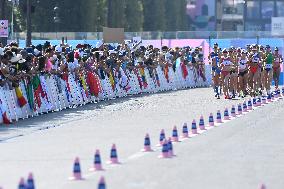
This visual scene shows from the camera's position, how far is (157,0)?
112 meters

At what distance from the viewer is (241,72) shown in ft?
129

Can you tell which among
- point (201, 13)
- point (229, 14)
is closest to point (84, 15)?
point (229, 14)

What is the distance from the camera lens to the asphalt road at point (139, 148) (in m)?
14.4

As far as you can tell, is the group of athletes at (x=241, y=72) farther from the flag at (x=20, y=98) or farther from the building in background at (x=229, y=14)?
the building in background at (x=229, y=14)

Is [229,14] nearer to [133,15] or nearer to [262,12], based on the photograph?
[262,12]

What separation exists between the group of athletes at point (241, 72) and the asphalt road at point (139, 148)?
672 cm

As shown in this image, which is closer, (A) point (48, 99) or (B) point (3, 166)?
(B) point (3, 166)

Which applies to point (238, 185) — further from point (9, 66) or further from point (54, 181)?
point (9, 66)

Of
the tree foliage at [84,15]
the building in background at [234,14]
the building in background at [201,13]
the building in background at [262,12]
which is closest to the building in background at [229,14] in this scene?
the building in background at [234,14]

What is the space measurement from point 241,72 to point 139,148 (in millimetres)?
20716

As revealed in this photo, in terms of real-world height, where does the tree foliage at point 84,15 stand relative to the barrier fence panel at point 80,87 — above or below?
above

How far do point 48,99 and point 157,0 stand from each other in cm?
8189

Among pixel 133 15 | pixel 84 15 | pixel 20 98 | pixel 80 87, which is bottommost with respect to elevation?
pixel 80 87

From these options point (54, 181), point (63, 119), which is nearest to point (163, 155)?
point (54, 181)
